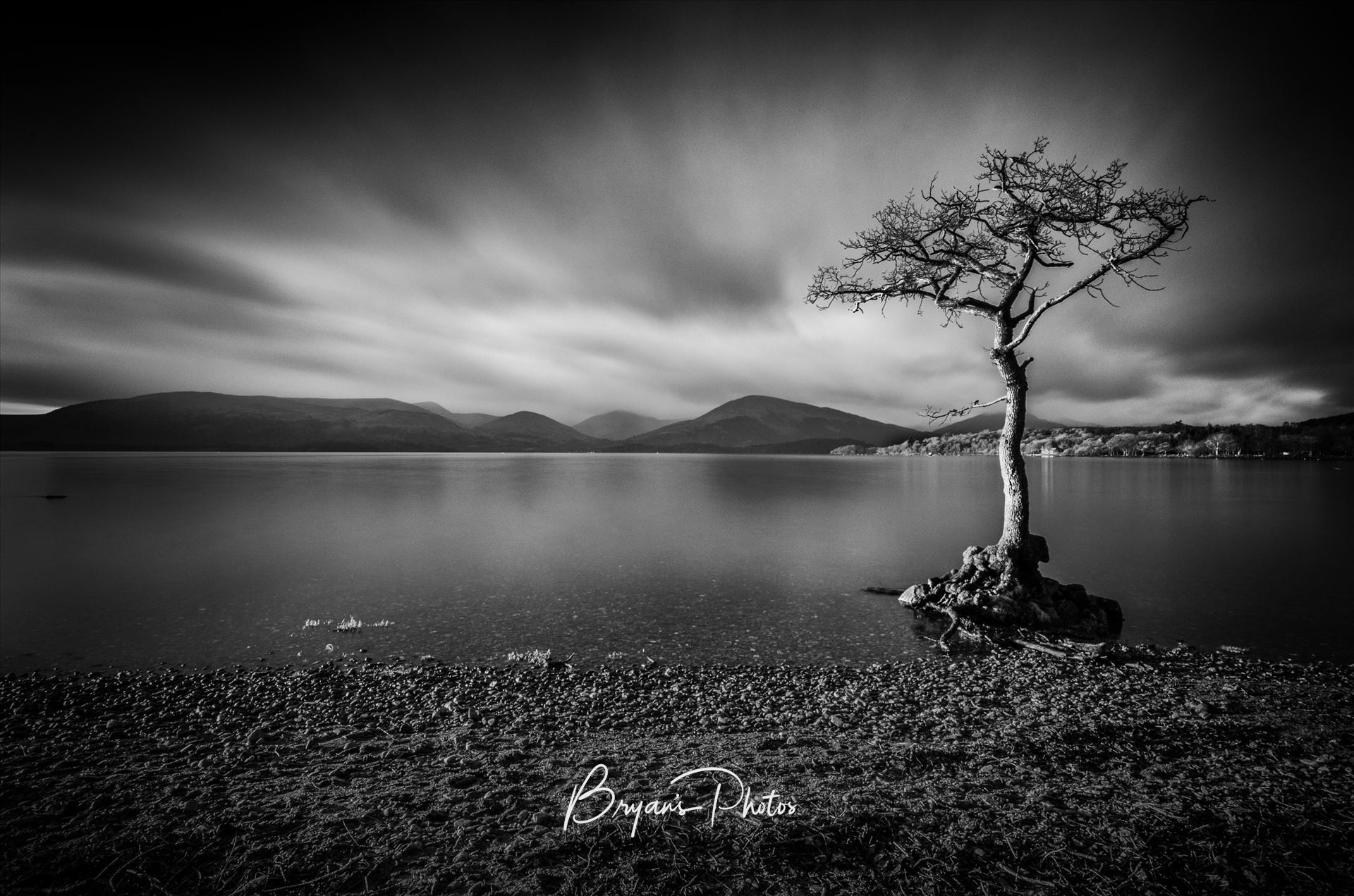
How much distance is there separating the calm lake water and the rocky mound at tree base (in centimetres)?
108

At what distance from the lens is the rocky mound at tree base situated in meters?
13.5

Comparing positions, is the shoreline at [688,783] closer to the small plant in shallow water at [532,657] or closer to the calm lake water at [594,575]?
the small plant in shallow water at [532,657]

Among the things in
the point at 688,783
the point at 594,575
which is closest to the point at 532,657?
the point at 688,783

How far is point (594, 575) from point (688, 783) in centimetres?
1482

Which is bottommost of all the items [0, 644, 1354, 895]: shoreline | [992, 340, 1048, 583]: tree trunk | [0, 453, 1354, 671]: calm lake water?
[0, 453, 1354, 671]: calm lake water

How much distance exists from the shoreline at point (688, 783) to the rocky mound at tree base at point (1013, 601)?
3142mm

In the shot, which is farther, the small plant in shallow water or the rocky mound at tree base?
the rocky mound at tree base

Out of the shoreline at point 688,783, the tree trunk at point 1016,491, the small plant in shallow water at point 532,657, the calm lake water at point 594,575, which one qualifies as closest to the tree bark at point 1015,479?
the tree trunk at point 1016,491

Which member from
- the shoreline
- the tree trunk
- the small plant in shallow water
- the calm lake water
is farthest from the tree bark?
the small plant in shallow water

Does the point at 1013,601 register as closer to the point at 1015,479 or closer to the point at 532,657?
the point at 1015,479

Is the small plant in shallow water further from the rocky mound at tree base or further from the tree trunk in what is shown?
the tree trunk

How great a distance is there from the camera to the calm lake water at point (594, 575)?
43.9 feet

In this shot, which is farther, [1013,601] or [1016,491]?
Answer: [1016,491]

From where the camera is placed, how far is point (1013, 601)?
13.9m
